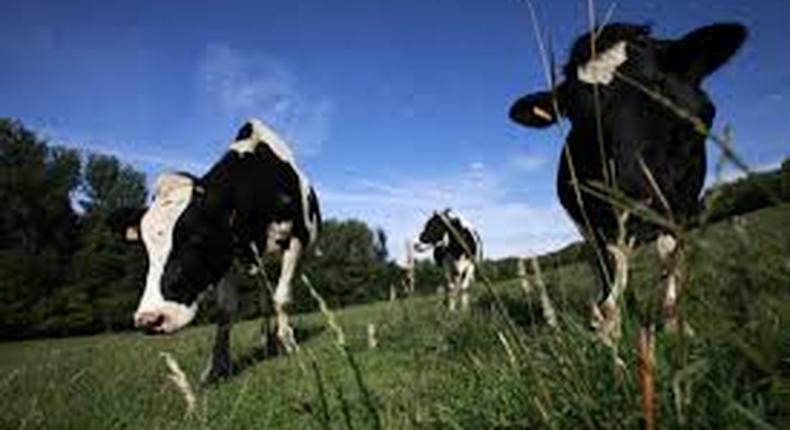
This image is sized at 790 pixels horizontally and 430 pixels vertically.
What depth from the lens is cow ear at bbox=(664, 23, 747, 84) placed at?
24.6ft

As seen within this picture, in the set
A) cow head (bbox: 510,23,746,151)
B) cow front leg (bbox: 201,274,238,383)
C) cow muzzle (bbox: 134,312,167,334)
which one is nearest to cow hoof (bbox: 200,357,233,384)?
cow front leg (bbox: 201,274,238,383)

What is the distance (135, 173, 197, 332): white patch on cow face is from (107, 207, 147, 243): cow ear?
356mm

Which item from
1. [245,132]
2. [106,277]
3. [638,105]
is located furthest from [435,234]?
[106,277]

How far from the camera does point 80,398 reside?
269 inches

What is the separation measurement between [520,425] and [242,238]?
877 centimetres

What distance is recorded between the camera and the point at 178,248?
9.61 m

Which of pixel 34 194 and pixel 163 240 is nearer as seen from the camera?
pixel 163 240

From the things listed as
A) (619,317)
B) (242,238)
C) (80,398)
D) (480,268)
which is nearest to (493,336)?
(619,317)

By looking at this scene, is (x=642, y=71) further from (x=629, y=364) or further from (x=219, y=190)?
(x=629, y=364)

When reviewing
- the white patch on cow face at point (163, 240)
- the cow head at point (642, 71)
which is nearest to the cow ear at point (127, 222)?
the white patch on cow face at point (163, 240)

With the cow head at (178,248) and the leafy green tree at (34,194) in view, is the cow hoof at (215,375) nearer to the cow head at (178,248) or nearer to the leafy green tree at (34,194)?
the cow head at (178,248)

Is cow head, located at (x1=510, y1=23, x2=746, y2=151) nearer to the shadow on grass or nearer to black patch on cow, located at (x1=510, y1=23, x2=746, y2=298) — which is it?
black patch on cow, located at (x1=510, y1=23, x2=746, y2=298)

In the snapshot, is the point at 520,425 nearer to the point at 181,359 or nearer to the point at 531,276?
the point at 531,276

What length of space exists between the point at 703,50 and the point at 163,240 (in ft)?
18.2
